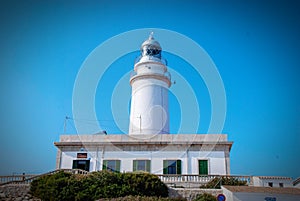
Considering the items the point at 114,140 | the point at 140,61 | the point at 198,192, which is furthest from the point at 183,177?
the point at 140,61

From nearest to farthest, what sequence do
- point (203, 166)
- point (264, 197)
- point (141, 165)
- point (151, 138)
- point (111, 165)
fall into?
1. point (264, 197)
2. point (203, 166)
3. point (141, 165)
4. point (111, 165)
5. point (151, 138)

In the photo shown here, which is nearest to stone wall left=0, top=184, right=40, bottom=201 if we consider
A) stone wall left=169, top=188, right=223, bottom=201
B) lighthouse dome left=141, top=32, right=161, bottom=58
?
stone wall left=169, top=188, right=223, bottom=201

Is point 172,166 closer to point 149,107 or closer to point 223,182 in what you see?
point 223,182

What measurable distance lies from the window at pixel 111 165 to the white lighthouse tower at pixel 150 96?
355 centimetres

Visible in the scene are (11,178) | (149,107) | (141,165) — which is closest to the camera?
(11,178)

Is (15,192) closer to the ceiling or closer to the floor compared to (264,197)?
closer to the floor

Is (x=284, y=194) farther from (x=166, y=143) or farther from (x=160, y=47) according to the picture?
(x=160, y=47)

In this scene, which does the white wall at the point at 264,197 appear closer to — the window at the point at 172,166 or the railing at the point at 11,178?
the window at the point at 172,166

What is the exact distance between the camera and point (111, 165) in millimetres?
19219

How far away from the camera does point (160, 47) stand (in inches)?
1017

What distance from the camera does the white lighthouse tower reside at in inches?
885

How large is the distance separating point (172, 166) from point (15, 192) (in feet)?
28.9

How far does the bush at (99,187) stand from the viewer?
41.5ft

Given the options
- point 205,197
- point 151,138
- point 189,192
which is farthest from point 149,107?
point 205,197
